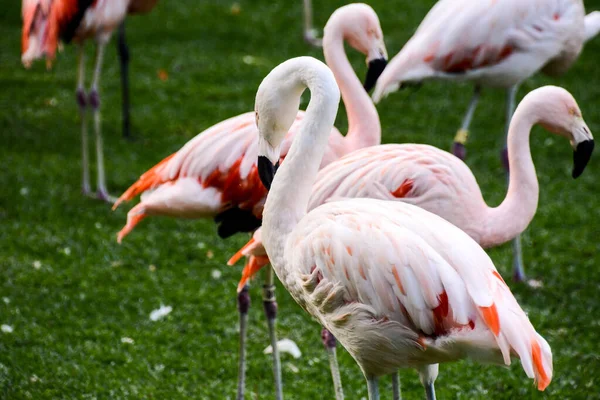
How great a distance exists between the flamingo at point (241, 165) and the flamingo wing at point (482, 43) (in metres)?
0.78

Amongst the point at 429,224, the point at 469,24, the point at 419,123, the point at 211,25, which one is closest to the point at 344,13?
the point at 469,24

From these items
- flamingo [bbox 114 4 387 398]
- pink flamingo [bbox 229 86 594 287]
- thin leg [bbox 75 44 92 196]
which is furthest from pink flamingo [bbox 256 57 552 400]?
thin leg [bbox 75 44 92 196]

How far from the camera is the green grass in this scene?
4129 mm

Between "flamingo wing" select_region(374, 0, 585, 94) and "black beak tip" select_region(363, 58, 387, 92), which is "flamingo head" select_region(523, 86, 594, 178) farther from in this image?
"flamingo wing" select_region(374, 0, 585, 94)

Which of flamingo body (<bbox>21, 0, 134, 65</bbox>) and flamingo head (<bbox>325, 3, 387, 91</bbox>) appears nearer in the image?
flamingo head (<bbox>325, 3, 387, 91</bbox>)

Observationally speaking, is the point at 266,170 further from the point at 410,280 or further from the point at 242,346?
the point at 242,346

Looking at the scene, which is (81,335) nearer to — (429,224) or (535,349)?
(429,224)

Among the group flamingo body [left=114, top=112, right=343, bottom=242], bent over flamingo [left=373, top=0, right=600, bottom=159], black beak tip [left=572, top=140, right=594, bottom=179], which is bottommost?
flamingo body [left=114, top=112, right=343, bottom=242]

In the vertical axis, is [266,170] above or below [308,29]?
above

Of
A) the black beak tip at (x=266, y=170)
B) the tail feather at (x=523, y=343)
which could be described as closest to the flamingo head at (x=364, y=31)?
the black beak tip at (x=266, y=170)

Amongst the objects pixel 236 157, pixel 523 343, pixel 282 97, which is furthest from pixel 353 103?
pixel 523 343

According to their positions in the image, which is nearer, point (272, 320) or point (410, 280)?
point (410, 280)

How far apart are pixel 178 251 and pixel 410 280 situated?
3.12 m

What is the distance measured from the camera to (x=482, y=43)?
4.75 meters
